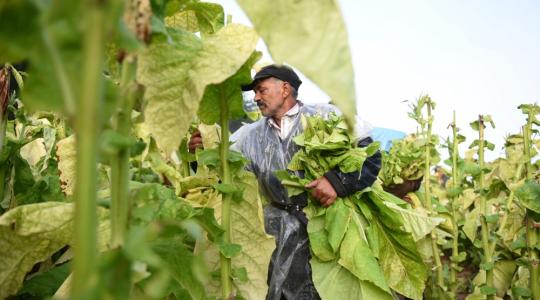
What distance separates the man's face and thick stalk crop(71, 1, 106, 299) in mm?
2064

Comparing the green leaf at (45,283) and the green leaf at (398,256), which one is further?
the green leaf at (398,256)

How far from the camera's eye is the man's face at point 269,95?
245 cm

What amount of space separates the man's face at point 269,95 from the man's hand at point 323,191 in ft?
1.75

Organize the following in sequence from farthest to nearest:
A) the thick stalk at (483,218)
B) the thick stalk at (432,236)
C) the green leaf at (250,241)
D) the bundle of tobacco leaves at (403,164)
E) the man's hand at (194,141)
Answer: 1. the bundle of tobacco leaves at (403,164)
2. the thick stalk at (432,236)
3. the thick stalk at (483,218)
4. the man's hand at (194,141)
5. the green leaf at (250,241)

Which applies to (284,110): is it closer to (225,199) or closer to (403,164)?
(225,199)

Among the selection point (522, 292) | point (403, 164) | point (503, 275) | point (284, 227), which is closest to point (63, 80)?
point (284, 227)

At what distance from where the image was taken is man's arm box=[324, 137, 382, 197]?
1988 millimetres

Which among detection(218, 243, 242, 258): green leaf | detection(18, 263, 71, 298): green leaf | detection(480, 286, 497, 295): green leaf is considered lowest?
detection(480, 286, 497, 295): green leaf

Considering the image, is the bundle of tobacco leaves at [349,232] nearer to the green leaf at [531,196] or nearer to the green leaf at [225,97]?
the green leaf at [531,196]

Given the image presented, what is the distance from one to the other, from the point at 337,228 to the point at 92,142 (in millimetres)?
1616

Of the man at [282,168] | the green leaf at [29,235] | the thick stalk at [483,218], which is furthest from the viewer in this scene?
the thick stalk at [483,218]

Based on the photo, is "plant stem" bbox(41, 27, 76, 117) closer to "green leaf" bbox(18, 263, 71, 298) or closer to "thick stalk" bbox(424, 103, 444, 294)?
"green leaf" bbox(18, 263, 71, 298)

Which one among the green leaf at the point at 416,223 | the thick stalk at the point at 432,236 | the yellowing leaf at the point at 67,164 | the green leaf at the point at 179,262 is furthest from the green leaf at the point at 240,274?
the thick stalk at the point at 432,236

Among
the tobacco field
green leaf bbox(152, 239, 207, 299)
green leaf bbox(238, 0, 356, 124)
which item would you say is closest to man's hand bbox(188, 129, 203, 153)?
the tobacco field
